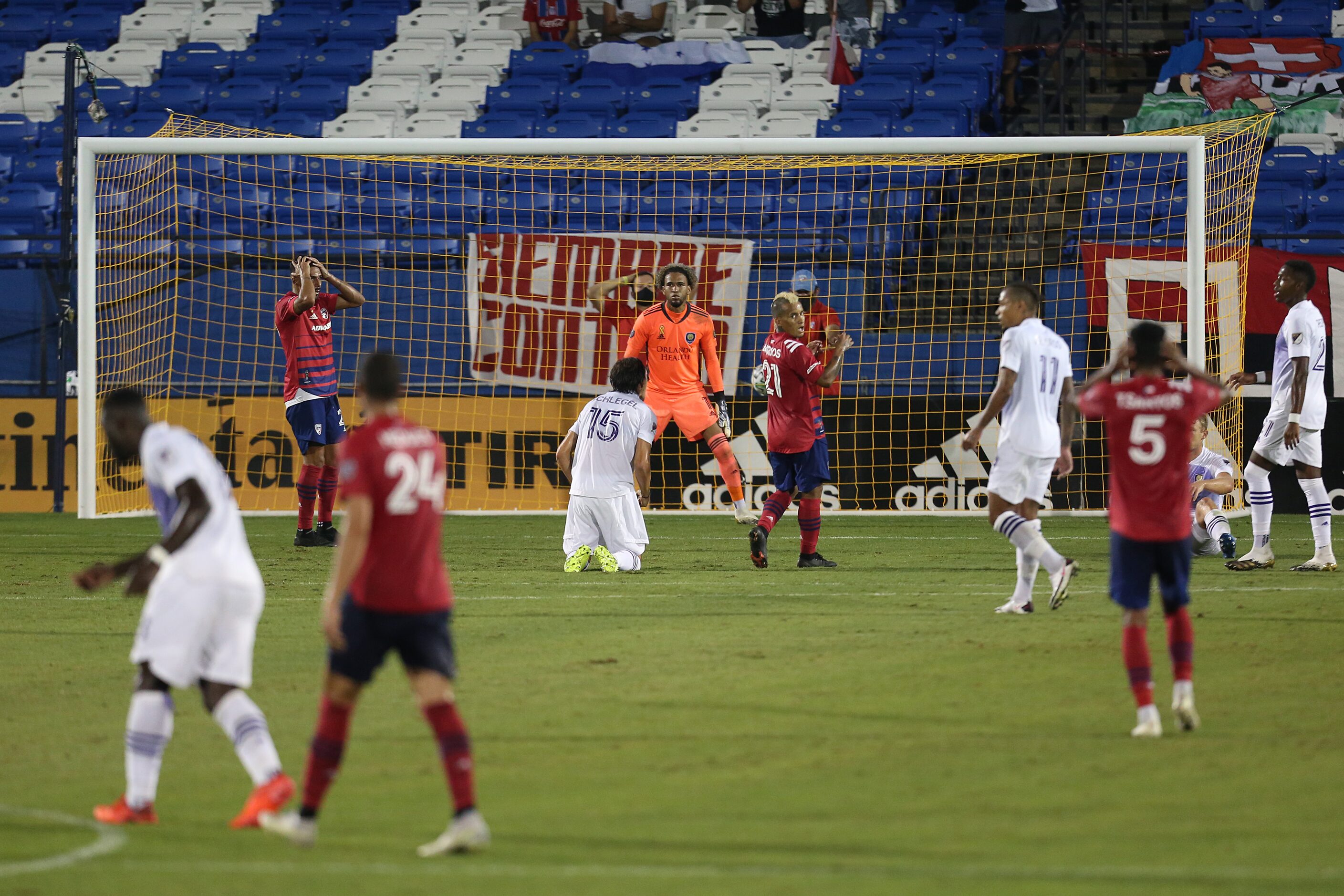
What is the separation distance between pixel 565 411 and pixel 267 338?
362 centimetres

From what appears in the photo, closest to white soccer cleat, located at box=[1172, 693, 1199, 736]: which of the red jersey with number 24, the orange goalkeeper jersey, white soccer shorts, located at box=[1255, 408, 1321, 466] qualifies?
the red jersey with number 24

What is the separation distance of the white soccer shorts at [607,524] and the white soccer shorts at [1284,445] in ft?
15.9

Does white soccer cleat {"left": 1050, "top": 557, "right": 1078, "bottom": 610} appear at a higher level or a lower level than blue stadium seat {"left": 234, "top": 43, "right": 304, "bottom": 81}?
lower

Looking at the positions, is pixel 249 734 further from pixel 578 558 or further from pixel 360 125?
pixel 360 125

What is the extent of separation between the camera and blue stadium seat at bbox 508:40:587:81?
24.3 m

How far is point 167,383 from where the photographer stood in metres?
17.2

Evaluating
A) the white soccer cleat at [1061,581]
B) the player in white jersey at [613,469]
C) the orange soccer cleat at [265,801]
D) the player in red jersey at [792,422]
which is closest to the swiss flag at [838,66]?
the player in red jersey at [792,422]

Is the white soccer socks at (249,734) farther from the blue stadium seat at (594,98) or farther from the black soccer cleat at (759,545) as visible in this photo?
the blue stadium seat at (594,98)

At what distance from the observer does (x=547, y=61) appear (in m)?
24.5

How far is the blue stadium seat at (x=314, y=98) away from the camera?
23641 mm

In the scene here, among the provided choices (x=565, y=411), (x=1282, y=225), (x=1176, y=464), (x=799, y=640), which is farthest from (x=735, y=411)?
(x=1176, y=464)

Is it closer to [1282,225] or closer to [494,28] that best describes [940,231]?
[1282,225]

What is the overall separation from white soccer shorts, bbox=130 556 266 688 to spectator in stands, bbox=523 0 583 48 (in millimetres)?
20869

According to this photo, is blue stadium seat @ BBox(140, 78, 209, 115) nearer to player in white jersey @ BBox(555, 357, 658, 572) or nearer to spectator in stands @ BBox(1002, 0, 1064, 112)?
spectator in stands @ BBox(1002, 0, 1064, 112)
